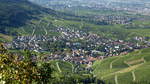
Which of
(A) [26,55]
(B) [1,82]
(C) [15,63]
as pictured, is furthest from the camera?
(A) [26,55]

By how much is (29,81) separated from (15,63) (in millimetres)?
2463

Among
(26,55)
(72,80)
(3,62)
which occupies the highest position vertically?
(3,62)

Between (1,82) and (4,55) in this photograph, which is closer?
(1,82)

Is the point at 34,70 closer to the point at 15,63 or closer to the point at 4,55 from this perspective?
the point at 15,63

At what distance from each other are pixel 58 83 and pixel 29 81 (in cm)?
15538

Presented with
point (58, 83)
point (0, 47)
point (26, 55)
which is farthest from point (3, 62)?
point (58, 83)

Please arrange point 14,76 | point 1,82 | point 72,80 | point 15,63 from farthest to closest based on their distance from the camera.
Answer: point 72,80 < point 15,63 < point 14,76 < point 1,82

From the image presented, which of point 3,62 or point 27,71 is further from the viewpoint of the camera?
point 27,71

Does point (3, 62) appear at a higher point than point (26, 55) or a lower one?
higher

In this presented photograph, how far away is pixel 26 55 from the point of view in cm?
3975

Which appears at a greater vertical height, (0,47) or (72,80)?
(0,47)

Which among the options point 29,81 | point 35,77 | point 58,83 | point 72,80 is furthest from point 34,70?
point 72,80

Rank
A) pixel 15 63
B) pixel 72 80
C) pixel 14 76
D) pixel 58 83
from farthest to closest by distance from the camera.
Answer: pixel 72 80 < pixel 58 83 < pixel 15 63 < pixel 14 76

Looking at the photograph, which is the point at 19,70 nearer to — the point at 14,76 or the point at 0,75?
the point at 14,76
